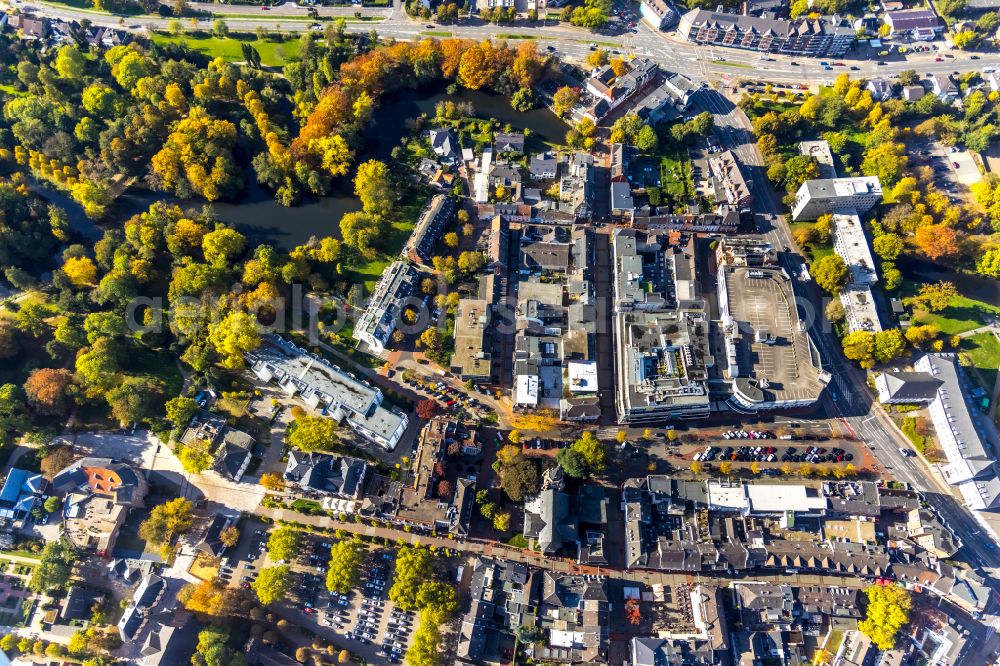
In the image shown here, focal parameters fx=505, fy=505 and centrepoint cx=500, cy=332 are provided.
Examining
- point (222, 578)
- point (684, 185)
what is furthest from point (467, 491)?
point (684, 185)

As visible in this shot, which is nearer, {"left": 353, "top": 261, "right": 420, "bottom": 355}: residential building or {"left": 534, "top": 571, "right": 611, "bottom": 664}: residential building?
{"left": 534, "top": 571, "right": 611, "bottom": 664}: residential building

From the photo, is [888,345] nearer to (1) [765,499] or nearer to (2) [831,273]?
(2) [831,273]

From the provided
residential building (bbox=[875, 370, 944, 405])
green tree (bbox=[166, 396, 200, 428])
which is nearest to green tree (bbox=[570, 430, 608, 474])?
residential building (bbox=[875, 370, 944, 405])

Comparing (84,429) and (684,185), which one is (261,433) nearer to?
(84,429)

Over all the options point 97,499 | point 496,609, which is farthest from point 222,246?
point 496,609

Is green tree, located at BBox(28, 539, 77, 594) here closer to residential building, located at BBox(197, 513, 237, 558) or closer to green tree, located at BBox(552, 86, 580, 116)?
residential building, located at BBox(197, 513, 237, 558)

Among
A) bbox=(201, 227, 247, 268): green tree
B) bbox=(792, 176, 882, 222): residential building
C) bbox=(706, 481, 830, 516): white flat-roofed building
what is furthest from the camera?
bbox=(792, 176, 882, 222): residential building
